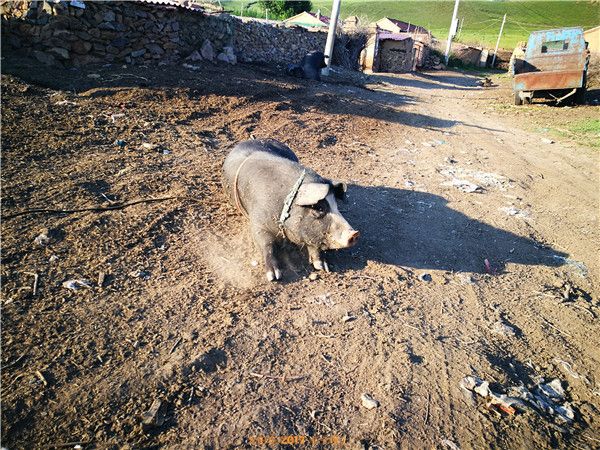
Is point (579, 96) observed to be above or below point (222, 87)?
above

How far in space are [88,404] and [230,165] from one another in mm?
2868

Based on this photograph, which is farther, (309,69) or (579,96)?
(309,69)

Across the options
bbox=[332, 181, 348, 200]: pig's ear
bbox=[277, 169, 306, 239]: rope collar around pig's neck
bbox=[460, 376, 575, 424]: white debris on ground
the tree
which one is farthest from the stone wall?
the tree

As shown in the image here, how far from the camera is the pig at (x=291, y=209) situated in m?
3.38

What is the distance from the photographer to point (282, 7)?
→ 32031mm

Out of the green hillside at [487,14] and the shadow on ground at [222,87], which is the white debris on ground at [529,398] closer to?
the shadow on ground at [222,87]

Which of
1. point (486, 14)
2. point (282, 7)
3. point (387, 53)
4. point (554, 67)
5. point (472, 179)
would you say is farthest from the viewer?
point (486, 14)

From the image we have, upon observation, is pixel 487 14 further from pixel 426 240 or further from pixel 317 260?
pixel 317 260

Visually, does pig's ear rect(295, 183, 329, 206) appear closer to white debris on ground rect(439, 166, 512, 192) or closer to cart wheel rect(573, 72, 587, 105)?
white debris on ground rect(439, 166, 512, 192)

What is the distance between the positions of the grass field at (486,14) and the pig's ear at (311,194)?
155 feet

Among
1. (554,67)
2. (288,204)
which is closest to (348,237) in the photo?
(288,204)

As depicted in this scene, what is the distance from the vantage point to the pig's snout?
10.6 ft

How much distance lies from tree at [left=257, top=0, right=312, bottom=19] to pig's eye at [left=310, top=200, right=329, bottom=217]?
33946 mm

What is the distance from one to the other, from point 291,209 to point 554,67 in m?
13.6
